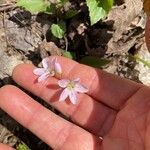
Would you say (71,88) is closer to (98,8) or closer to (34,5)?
(98,8)

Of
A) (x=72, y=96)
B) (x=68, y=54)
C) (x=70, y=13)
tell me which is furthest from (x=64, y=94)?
(x=70, y=13)

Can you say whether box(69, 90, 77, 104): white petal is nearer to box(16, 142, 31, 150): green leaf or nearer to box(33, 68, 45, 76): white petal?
box(33, 68, 45, 76): white petal

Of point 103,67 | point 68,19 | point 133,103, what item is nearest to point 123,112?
point 133,103

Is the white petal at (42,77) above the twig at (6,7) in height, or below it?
below

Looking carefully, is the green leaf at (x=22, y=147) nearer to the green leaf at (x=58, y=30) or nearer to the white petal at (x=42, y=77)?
the white petal at (x=42, y=77)

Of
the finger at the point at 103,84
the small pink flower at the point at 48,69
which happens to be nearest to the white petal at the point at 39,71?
the small pink flower at the point at 48,69

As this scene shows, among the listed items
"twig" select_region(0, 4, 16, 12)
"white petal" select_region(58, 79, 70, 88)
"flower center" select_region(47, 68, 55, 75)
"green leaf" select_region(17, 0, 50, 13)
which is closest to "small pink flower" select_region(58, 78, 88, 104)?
"white petal" select_region(58, 79, 70, 88)
